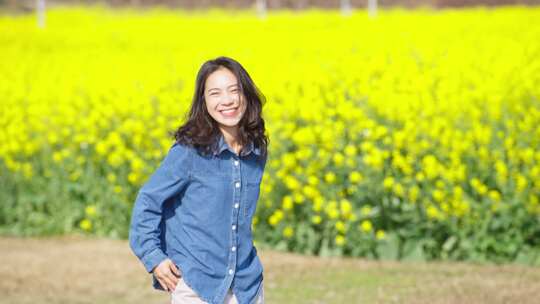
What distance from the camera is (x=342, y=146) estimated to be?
674 centimetres

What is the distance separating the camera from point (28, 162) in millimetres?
8180

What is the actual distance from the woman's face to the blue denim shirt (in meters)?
0.06

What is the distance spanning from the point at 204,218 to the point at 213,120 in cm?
29

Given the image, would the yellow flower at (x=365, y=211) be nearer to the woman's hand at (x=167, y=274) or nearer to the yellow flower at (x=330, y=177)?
the yellow flower at (x=330, y=177)

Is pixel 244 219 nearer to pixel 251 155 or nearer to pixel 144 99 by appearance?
pixel 251 155

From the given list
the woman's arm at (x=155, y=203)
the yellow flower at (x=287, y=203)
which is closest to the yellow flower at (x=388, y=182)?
the yellow flower at (x=287, y=203)

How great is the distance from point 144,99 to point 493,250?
2.83 metres

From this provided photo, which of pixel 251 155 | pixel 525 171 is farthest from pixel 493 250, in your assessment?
pixel 251 155

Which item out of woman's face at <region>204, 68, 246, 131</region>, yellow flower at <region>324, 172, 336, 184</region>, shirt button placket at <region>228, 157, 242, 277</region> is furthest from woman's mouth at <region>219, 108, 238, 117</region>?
yellow flower at <region>324, 172, 336, 184</region>

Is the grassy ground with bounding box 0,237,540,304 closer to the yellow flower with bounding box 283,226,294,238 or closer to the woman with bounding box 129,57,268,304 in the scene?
the yellow flower with bounding box 283,226,294,238

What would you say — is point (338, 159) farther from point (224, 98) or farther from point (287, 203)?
point (224, 98)

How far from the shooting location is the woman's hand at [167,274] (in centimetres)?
304

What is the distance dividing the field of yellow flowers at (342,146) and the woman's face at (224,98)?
2.91 m

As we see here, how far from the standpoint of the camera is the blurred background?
6.18 meters
